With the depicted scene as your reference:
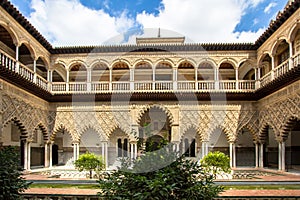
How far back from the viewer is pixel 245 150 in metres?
19.3

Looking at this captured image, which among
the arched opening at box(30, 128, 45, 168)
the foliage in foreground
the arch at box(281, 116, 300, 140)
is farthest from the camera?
the arched opening at box(30, 128, 45, 168)

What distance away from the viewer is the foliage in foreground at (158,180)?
3508mm

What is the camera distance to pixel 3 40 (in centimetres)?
1495

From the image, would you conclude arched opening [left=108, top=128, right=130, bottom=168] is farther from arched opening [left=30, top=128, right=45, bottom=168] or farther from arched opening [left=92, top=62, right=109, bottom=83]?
arched opening [left=30, top=128, right=45, bottom=168]

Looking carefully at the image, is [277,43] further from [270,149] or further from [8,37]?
[8,37]

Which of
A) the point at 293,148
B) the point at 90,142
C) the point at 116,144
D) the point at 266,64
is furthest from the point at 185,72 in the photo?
the point at 293,148

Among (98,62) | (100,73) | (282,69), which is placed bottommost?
(282,69)

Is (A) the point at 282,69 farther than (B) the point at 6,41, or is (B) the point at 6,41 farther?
(B) the point at 6,41

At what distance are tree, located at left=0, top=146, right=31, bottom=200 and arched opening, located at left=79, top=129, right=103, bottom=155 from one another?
14.6 m

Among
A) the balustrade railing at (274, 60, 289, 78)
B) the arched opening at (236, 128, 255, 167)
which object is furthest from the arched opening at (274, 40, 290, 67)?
the arched opening at (236, 128, 255, 167)

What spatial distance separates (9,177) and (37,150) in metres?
14.3

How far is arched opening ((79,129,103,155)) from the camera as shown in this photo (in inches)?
782

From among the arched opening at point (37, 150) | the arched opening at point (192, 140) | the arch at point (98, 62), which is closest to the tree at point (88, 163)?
the arched opening at point (37, 150)

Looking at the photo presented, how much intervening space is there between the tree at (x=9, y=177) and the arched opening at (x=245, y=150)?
15.9m
